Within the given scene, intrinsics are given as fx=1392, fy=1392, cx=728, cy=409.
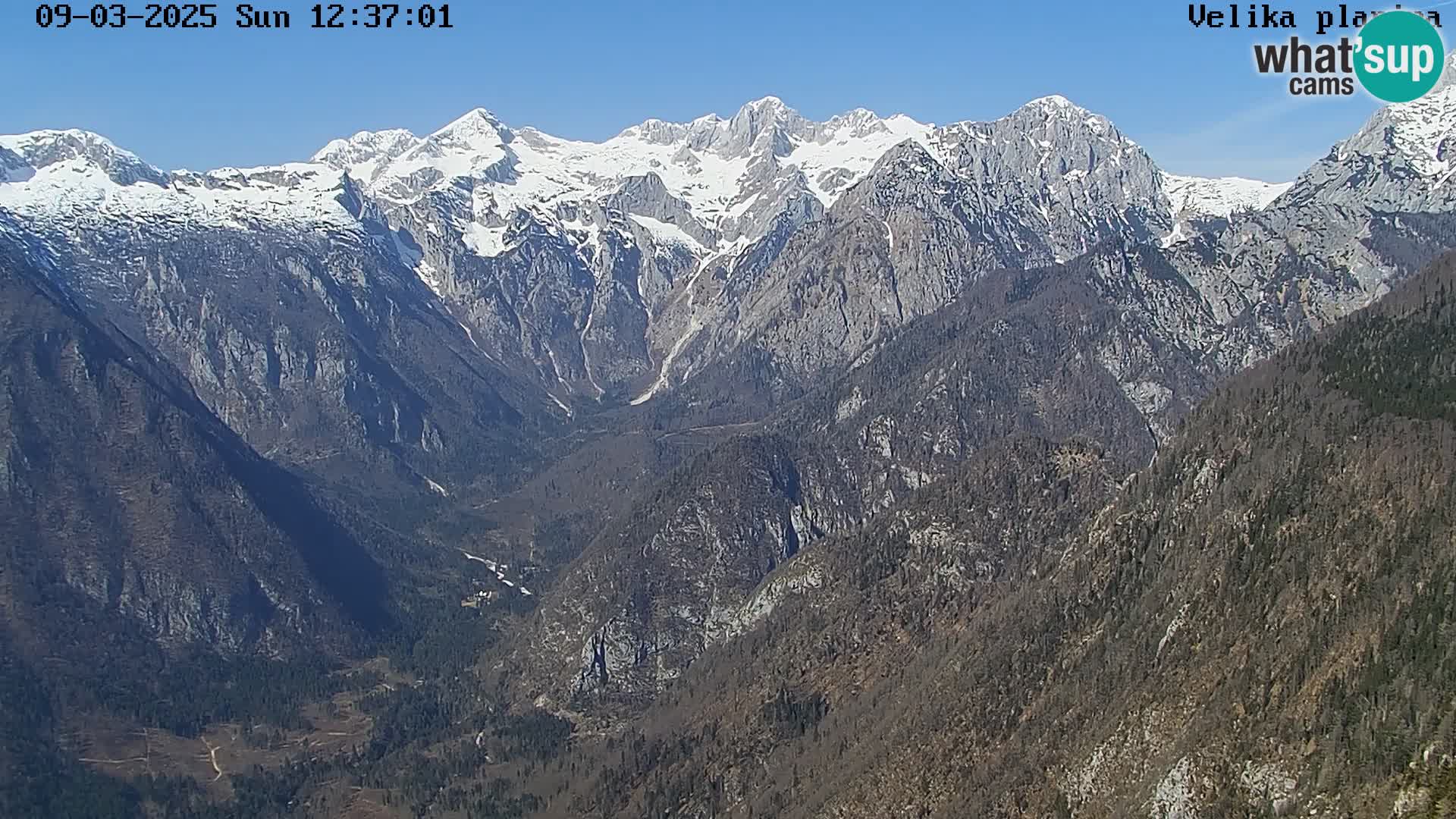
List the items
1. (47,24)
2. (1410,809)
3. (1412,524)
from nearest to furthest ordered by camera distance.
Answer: (1410,809), (47,24), (1412,524)

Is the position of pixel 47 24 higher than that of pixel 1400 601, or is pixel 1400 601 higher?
pixel 47 24

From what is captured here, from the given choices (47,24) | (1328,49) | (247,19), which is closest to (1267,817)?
(1328,49)

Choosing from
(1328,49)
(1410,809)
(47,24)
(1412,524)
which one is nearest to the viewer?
(1410,809)

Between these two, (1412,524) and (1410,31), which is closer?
(1410,31)

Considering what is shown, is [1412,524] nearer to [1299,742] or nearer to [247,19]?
[1299,742]

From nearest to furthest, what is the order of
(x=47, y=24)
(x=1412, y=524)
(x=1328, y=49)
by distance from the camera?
(x=47, y=24)
(x=1328, y=49)
(x=1412, y=524)

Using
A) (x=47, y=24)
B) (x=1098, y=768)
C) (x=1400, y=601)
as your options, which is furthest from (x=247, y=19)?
(x=1400, y=601)

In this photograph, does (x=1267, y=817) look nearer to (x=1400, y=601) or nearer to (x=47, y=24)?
(x=1400, y=601)

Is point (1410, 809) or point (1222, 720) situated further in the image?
point (1222, 720)

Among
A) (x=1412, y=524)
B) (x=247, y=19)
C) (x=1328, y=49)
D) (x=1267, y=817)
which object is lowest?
(x=1267, y=817)
